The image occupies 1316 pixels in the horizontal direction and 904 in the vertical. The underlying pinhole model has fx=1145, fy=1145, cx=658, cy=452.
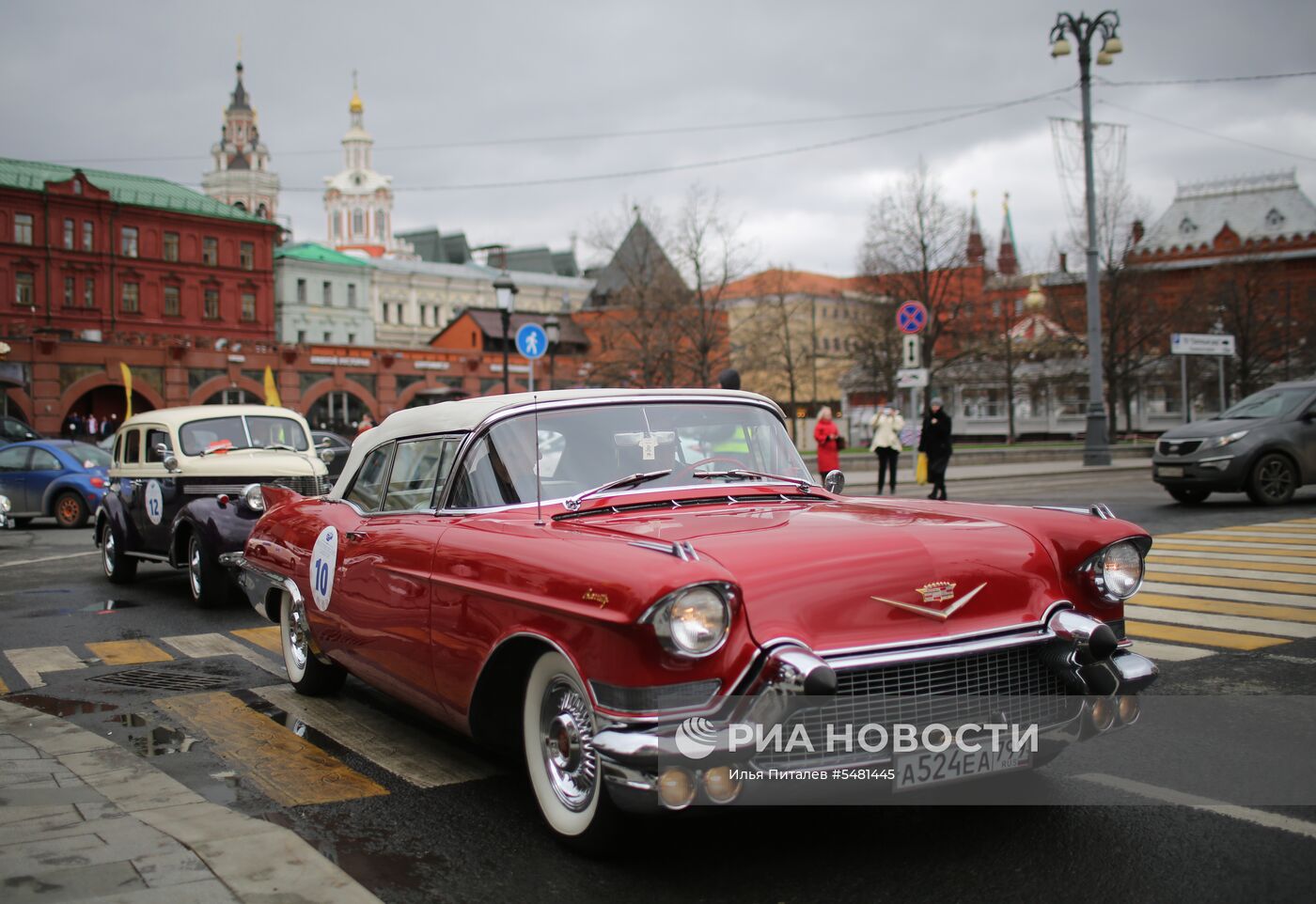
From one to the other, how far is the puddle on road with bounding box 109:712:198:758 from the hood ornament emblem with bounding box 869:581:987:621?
3608 millimetres

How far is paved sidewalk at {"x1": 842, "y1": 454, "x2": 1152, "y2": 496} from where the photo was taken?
1034 inches

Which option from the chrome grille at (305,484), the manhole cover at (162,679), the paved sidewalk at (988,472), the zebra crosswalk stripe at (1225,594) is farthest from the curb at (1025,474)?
the manhole cover at (162,679)

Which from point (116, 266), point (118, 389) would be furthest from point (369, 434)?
point (116, 266)

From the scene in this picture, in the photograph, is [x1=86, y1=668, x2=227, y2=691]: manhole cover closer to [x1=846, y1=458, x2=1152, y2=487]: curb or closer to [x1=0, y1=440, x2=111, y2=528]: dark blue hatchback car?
[x1=0, y1=440, x2=111, y2=528]: dark blue hatchback car

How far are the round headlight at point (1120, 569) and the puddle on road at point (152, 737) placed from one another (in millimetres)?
4163

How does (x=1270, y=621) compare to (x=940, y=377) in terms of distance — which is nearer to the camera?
(x=1270, y=621)

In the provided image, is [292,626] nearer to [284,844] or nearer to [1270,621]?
[284,844]

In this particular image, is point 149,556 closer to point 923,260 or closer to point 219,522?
point 219,522

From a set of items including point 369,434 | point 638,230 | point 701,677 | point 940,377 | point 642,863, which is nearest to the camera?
point 701,677

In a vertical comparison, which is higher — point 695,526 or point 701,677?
point 695,526

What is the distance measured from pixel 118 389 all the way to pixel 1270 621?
217 feet

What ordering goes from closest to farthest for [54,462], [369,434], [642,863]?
[642,863] < [369,434] < [54,462]

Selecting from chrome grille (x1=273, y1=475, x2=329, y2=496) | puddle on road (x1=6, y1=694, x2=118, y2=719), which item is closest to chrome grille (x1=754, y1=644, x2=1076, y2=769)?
puddle on road (x1=6, y1=694, x2=118, y2=719)

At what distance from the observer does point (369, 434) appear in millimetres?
6062
